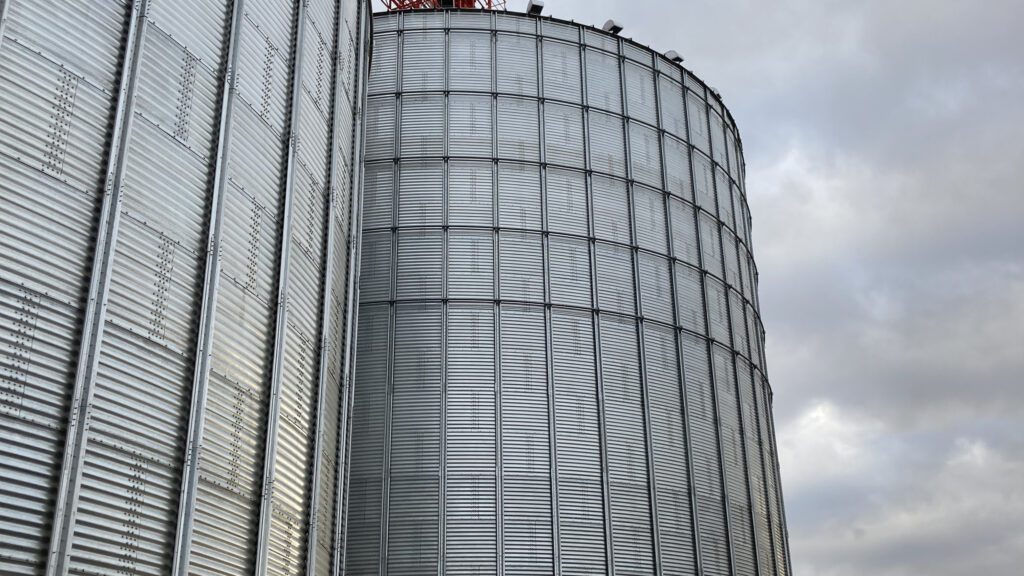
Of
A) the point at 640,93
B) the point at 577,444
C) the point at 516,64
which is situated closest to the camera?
the point at 577,444

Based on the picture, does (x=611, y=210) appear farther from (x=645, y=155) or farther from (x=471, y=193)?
(x=471, y=193)

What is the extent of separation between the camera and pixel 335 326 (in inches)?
822

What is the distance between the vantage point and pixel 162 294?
45.6 ft

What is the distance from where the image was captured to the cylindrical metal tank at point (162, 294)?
11.7 meters

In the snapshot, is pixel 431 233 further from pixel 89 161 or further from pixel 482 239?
pixel 89 161

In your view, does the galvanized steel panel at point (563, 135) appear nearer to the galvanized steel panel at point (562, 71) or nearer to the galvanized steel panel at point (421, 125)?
the galvanized steel panel at point (562, 71)

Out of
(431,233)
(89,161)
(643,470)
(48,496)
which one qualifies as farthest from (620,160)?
(48,496)

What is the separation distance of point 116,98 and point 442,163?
16.8m

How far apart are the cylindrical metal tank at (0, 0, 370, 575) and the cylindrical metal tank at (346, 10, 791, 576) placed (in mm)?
6294

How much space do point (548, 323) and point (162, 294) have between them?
1549cm

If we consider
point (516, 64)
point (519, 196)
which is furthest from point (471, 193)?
point (516, 64)

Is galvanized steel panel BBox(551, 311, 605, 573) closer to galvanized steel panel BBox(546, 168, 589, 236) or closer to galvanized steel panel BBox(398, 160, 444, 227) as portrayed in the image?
galvanized steel panel BBox(546, 168, 589, 236)

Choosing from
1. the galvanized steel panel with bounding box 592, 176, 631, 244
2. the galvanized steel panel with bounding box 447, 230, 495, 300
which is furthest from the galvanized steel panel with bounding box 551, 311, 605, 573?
the galvanized steel panel with bounding box 592, 176, 631, 244

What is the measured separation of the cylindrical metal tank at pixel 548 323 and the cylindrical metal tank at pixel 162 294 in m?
6.29
